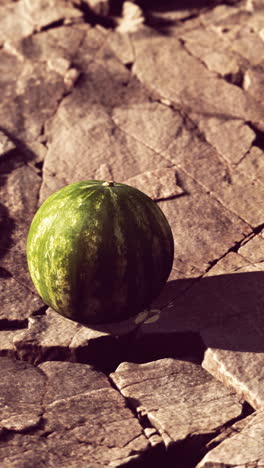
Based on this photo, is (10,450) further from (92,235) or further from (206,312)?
(206,312)

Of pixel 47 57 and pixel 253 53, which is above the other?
pixel 253 53

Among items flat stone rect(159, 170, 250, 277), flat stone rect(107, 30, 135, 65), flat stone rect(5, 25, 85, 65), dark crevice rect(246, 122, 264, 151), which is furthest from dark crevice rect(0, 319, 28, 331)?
flat stone rect(107, 30, 135, 65)

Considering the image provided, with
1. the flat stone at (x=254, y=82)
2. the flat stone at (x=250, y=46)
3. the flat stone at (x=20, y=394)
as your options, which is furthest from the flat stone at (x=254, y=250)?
the flat stone at (x=250, y=46)

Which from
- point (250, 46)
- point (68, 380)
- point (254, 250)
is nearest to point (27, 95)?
point (250, 46)

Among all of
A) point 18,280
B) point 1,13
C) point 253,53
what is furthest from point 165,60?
point 18,280

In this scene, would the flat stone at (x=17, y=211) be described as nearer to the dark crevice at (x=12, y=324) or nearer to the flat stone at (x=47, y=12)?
the dark crevice at (x=12, y=324)

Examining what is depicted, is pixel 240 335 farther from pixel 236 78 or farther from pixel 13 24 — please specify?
pixel 13 24

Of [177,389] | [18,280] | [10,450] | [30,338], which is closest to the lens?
[10,450]
